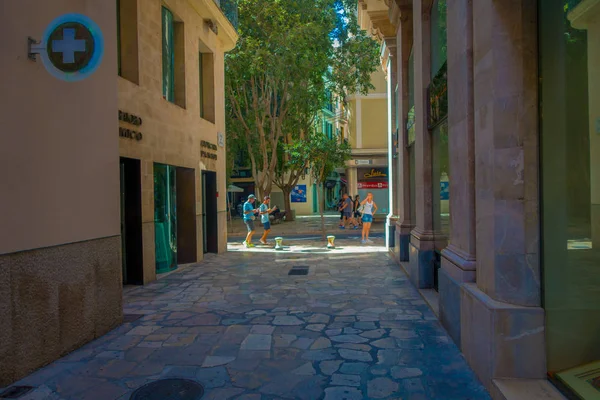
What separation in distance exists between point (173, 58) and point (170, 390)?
901cm

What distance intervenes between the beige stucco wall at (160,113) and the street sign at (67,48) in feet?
10.7

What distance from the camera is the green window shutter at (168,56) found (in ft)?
35.1

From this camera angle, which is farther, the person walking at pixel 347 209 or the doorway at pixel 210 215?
the person walking at pixel 347 209

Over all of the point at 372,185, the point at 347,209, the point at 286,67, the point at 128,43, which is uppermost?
the point at 286,67

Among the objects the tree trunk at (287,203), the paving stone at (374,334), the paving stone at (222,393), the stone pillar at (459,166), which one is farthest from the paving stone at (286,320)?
the tree trunk at (287,203)

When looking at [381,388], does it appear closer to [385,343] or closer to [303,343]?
[385,343]

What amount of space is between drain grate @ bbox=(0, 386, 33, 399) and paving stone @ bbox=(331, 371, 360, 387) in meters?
2.75

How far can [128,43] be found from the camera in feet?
29.9

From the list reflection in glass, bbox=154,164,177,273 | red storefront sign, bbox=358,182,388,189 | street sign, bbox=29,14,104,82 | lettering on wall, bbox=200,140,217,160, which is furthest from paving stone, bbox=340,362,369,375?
red storefront sign, bbox=358,182,388,189

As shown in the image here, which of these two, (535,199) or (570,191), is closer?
(570,191)

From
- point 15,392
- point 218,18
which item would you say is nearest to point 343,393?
point 15,392

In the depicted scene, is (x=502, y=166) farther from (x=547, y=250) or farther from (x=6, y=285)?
(x=6, y=285)

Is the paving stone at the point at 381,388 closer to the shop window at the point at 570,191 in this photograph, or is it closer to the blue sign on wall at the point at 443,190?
the shop window at the point at 570,191

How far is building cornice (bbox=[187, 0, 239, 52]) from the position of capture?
1205 cm
